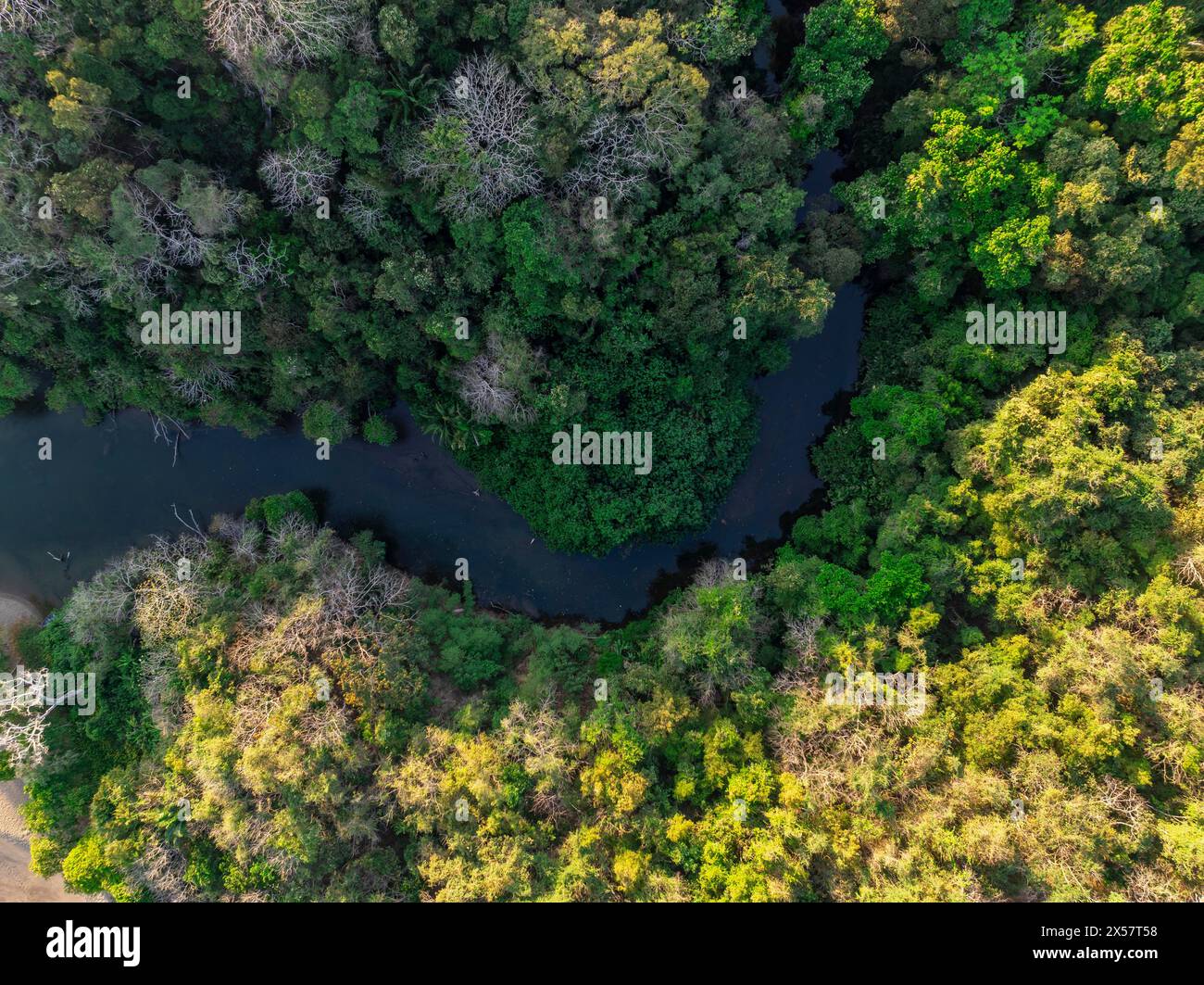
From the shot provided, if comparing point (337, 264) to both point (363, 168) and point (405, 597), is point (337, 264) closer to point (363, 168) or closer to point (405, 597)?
point (363, 168)

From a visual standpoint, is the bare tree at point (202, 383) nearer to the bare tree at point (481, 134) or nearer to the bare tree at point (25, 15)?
the bare tree at point (25, 15)

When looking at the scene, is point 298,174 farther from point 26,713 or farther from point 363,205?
point 26,713

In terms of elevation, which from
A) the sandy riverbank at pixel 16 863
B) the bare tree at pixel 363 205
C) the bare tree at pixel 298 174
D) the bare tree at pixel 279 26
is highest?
the bare tree at pixel 279 26

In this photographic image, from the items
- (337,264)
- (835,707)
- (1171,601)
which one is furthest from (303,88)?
(1171,601)

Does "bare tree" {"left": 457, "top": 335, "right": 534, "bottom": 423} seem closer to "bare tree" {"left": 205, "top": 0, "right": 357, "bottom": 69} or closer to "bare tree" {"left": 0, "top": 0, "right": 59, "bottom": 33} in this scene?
"bare tree" {"left": 205, "top": 0, "right": 357, "bottom": 69}

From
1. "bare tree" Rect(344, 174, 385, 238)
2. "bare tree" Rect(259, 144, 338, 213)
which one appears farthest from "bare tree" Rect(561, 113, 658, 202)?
"bare tree" Rect(259, 144, 338, 213)

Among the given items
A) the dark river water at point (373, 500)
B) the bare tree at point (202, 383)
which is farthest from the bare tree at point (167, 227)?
the dark river water at point (373, 500)

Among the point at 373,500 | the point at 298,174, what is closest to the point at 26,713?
the point at 373,500
